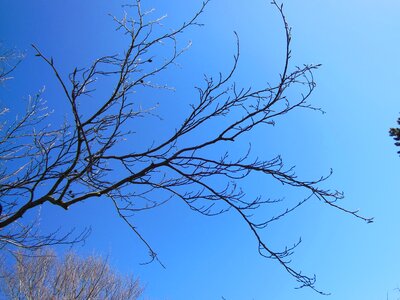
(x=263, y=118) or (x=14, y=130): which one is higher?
(x=14, y=130)

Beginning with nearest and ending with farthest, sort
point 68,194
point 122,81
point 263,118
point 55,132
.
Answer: point 263,118
point 122,81
point 68,194
point 55,132

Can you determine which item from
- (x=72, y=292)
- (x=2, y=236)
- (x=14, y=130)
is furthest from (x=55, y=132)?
(x=72, y=292)

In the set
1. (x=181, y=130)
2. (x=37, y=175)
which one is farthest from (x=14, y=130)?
(x=181, y=130)

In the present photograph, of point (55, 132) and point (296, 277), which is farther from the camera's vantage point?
point (55, 132)

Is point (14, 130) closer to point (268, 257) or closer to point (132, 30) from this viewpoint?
point (132, 30)

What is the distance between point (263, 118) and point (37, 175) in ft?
5.97

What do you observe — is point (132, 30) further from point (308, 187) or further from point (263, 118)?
point (308, 187)

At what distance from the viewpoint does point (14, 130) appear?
3621mm

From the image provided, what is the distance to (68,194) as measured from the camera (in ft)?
8.45

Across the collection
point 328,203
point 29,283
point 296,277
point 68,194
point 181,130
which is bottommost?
point 296,277

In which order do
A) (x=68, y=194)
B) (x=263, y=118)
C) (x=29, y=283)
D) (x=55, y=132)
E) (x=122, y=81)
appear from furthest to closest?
1. (x=29, y=283)
2. (x=55, y=132)
3. (x=68, y=194)
4. (x=122, y=81)
5. (x=263, y=118)

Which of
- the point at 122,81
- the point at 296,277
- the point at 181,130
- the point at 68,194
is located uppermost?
the point at 122,81

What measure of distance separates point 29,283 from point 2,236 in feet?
37.9

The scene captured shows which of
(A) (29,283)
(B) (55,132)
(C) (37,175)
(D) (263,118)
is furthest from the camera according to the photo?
(A) (29,283)
